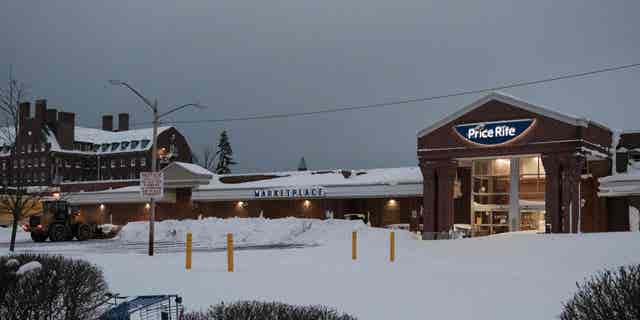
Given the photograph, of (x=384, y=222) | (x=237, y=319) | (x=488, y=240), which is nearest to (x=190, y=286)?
(x=237, y=319)

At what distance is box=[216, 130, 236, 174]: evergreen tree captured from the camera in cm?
12100

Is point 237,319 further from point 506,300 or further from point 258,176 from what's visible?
point 258,176

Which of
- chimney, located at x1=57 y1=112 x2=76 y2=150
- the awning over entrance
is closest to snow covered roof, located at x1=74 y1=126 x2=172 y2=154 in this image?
chimney, located at x1=57 y1=112 x2=76 y2=150

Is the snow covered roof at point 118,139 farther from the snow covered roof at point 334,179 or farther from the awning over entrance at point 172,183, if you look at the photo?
the snow covered roof at point 334,179

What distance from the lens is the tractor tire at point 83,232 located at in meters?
Answer: 42.8

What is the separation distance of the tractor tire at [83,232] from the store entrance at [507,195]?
24519 millimetres

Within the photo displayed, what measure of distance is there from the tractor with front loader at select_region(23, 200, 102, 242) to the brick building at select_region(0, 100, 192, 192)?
56515 mm

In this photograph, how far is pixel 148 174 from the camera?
27.4 metres

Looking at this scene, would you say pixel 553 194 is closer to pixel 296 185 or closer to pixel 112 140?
pixel 296 185

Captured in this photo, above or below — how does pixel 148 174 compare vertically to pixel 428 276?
above

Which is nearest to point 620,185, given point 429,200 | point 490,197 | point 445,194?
point 490,197

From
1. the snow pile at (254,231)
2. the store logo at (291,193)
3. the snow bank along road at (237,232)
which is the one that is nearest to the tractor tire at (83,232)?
the snow bank along road at (237,232)

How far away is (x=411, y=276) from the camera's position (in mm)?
18797

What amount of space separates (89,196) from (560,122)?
1857 inches
